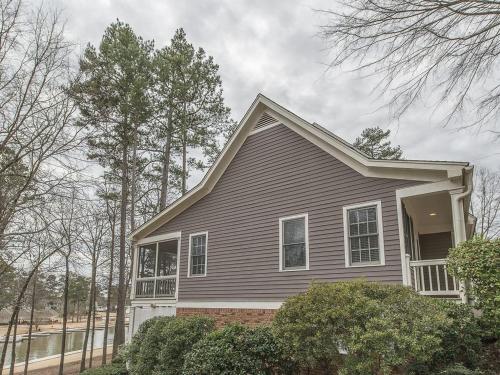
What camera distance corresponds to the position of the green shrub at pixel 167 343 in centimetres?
830

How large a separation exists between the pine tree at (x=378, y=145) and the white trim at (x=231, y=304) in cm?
1885

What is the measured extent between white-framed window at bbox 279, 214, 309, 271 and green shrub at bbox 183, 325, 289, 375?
101 inches

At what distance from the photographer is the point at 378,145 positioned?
2722 cm

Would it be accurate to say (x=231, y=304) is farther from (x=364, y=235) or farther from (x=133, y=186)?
(x=133, y=186)

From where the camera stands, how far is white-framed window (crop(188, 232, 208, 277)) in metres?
12.3

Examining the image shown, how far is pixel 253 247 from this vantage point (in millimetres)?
10953

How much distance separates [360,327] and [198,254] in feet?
25.2

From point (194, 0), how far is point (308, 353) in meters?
9.80

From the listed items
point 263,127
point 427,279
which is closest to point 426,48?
point 427,279

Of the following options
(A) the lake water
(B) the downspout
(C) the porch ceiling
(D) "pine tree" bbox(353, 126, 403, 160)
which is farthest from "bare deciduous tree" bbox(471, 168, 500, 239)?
(A) the lake water

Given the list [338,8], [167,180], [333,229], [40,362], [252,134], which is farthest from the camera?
[40,362]

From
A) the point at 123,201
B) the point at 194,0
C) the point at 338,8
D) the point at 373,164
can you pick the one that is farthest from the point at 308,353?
the point at 123,201

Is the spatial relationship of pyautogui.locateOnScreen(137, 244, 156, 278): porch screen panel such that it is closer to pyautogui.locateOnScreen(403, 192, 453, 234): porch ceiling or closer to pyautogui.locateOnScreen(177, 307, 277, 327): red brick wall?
pyautogui.locateOnScreen(177, 307, 277, 327): red brick wall

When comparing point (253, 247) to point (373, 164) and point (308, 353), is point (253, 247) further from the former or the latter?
point (308, 353)
